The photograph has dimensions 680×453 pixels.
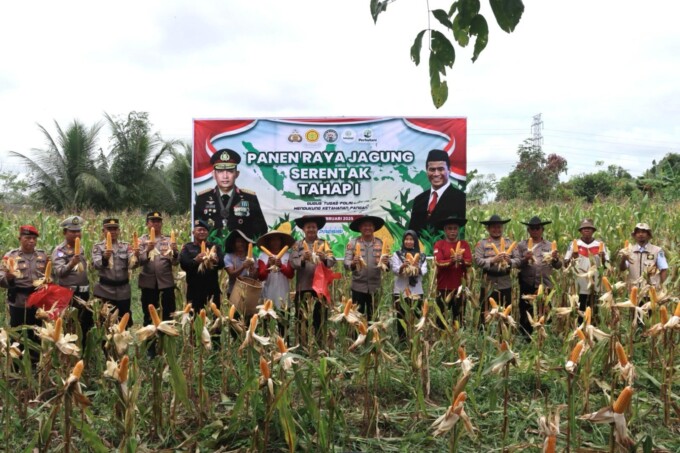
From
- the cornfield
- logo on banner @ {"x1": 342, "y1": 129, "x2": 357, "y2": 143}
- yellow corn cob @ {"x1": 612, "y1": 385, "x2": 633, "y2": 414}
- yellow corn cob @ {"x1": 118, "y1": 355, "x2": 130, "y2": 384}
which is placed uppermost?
logo on banner @ {"x1": 342, "y1": 129, "x2": 357, "y2": 143}

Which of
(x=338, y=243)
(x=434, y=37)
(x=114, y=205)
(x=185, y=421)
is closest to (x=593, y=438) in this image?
(x=185, y=421)

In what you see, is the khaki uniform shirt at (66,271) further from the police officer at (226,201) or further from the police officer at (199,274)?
the police officer at (226,201)

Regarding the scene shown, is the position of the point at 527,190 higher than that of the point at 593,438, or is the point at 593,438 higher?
the point at 527,190

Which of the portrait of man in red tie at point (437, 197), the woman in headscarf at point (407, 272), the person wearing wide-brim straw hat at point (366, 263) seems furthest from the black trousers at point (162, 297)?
the portrait of man in red tie at point (437, 197)

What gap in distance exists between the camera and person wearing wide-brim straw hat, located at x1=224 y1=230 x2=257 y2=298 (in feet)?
17.2

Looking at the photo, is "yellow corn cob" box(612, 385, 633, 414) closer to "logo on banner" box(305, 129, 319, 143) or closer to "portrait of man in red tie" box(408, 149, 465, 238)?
"portrait of man in red tie" box(408, 149, 465, 238)

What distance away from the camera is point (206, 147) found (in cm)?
743

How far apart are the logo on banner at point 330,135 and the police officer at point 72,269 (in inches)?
137

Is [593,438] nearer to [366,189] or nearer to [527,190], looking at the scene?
[366,189]

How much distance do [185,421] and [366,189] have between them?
451cm

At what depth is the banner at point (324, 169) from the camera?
7.42 meters

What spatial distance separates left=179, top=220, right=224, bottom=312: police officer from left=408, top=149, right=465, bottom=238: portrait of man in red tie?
10.0 ft

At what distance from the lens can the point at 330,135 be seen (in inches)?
294

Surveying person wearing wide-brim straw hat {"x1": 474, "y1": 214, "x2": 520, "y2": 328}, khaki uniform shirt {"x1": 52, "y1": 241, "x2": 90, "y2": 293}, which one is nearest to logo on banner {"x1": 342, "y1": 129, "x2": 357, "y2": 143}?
person wearing wide-brim straw hat {"x1": 474, "y1": 214, "x2": 520, "y2": 328}
